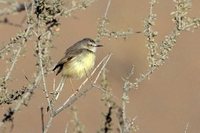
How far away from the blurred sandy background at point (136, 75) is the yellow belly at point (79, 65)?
8333mm

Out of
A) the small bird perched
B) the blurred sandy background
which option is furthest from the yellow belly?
the blurred sandy background

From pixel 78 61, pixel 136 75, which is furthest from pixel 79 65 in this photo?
pixel 136 75

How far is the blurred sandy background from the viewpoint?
1836 centimetres

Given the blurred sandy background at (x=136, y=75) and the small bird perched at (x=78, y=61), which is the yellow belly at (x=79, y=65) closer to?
the small bird perched at (x=78, y=61)

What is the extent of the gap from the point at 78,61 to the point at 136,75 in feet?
37.2

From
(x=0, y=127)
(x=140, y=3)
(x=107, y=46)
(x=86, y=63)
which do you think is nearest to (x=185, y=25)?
(x=0, y=127)

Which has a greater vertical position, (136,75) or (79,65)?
(136,75)

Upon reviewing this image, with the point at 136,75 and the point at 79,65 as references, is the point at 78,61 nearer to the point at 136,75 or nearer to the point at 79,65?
the point at 79,65

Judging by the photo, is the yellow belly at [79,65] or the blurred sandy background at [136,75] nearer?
the yellow belly at [79,65]

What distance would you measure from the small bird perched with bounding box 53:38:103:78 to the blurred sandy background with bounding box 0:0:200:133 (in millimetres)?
8253

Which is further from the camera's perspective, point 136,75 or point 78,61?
point 136,75

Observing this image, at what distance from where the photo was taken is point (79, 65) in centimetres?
859

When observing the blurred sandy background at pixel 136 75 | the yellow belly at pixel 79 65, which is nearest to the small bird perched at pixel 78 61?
the yellow belly at pixel 79 65

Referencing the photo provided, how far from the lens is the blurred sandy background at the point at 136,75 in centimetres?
1836
